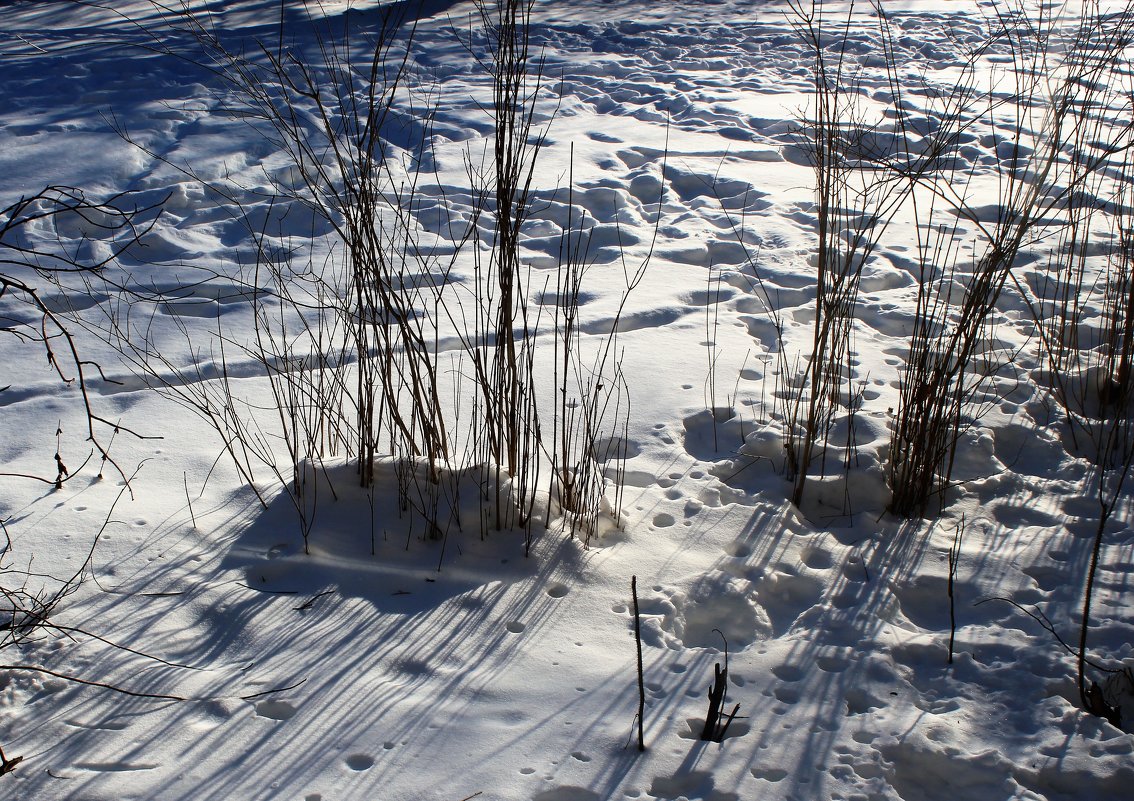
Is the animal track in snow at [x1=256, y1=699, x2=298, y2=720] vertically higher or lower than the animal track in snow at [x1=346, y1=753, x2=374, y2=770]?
higher

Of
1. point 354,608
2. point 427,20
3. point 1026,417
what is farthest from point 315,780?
point 427,20

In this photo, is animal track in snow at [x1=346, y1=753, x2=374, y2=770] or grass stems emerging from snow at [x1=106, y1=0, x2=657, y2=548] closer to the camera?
animal track in snow at [x1=346, y1=753, x2=374, y2=770]

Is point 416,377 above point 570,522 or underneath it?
above

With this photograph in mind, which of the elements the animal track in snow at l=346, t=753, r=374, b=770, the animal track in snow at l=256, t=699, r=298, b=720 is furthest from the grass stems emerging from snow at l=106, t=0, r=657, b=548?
the animal track in snow at l=346, t=753, r=374, b=770

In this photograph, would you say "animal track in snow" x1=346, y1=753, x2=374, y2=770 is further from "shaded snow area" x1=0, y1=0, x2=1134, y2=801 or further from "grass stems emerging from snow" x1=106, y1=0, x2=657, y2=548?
"grass stems emerging from snow" x1=106, y1=0, x2=657, y2=548

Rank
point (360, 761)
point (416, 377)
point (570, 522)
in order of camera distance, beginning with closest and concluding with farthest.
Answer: point (360, 761)
point (416, 377)
point (570, 522)

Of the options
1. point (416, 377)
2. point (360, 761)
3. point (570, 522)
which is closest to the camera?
point (360, 761)

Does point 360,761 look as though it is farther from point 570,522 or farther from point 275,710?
point 570,522

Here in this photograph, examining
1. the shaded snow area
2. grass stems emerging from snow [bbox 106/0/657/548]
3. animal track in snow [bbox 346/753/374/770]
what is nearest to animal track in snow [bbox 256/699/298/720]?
the shaded snow area

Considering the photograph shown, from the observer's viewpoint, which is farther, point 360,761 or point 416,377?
point 416,377

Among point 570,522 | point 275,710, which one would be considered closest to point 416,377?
point 570,522

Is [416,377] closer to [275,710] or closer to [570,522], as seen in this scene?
[570,522]

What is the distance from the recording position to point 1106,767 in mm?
1420

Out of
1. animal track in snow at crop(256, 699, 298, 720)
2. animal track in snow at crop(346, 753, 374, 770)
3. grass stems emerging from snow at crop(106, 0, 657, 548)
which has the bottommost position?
animal track in snow at crop(346, 753, 374, 770)
